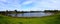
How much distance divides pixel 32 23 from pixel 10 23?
1.73 meters

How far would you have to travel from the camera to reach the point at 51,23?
10352 mm

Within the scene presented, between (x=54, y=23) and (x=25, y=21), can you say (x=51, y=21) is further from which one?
(x=25, y=21)

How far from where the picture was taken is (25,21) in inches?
422

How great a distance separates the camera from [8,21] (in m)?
10.3

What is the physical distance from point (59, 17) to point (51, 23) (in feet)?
2.95

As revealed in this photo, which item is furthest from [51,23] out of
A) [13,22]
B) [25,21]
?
[13,22]

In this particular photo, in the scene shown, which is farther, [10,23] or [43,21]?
[43,21]

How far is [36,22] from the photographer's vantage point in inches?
421

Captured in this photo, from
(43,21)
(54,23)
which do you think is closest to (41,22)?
(43,21)

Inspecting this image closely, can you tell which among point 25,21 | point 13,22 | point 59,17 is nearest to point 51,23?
point 59,17

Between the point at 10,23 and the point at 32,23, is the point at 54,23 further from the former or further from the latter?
the point at 10,23

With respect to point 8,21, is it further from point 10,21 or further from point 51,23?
point 51,23

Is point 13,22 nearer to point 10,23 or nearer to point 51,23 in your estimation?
point 10,23

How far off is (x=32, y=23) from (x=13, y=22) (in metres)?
1.50
